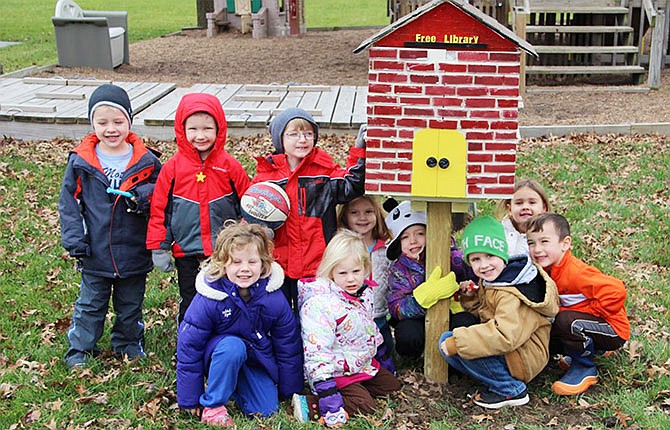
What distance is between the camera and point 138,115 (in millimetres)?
9508

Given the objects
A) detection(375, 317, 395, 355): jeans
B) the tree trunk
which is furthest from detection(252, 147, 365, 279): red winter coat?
the tree trunk

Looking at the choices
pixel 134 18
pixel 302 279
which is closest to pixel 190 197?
pixel 302 279

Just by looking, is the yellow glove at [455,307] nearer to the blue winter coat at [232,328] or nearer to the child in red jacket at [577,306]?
the child in red jacket at [577,306]

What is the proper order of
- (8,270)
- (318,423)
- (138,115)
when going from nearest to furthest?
(318,423) < (8,270) < (138,115)

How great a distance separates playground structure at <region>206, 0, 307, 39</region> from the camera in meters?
21.8

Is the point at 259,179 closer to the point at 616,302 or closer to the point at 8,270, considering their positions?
the point at 616,302

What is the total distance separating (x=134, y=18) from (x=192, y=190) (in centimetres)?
2774

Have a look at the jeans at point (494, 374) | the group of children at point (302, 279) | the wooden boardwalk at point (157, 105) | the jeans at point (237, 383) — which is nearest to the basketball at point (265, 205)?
the group of children at point (302, 279)

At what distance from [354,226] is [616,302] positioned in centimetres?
149

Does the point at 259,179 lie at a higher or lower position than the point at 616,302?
higher

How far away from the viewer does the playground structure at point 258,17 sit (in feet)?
71.5

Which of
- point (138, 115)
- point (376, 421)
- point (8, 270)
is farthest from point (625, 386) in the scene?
point (138, 115)

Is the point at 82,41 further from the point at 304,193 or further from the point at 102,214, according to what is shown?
the point at 304,193

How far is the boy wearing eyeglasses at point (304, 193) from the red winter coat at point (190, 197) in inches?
10.8
